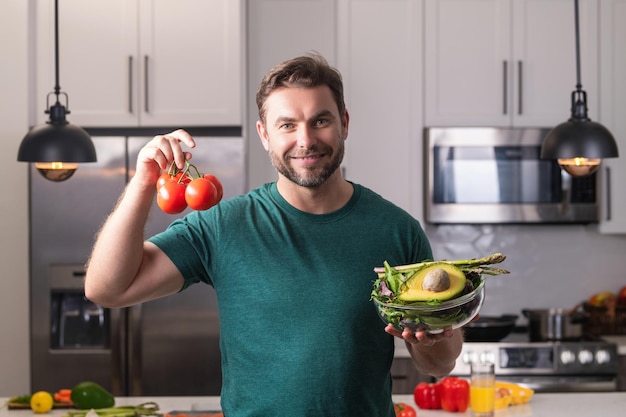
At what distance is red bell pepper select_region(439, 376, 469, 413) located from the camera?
9.77 feet

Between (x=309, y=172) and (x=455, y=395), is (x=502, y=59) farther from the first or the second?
(x=309, y=172)

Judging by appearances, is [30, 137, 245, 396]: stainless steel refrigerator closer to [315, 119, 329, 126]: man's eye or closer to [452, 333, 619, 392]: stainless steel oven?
[452, 333, 619, 392]: stainless steel oven

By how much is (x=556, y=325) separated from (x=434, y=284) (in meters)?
2.82

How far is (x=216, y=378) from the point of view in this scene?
4.26 m

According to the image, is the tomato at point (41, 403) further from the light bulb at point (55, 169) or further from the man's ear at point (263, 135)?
the man's ear at point (263, 135)

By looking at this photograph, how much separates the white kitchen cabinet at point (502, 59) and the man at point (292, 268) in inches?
98.4

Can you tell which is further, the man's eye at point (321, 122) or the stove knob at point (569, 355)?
the stove knob at point (569, 355)

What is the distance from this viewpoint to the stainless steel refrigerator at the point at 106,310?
423 centimetres

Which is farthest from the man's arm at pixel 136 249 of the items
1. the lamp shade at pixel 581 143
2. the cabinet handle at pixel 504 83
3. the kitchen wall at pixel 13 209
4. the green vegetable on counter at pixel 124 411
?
the cabinet handle at pixel 504 83

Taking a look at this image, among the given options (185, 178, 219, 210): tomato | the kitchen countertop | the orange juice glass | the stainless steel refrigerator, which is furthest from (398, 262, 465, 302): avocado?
the stainless steel refrigerator

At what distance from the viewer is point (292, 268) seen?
202 cm

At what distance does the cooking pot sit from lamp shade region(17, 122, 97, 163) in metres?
2.44

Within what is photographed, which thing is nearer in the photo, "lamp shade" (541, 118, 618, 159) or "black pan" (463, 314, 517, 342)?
"lamp shade" (541, 118, 618, 159)

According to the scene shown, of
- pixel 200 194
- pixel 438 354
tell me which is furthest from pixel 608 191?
pixel 200 194
